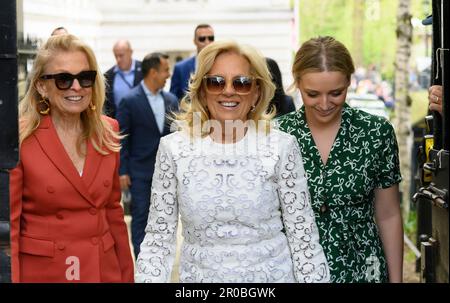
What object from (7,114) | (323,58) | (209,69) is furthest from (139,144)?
(7,114)

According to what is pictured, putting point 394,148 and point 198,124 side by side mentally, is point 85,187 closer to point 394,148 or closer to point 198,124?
point 198,124

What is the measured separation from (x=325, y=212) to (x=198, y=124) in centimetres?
88

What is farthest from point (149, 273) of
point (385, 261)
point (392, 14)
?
point (392, 14)

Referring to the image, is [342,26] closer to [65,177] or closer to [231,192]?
[65,177]

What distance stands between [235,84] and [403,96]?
10.3 metres

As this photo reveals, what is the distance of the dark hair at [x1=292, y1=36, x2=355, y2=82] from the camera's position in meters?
5.48

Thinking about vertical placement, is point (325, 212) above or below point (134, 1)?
below

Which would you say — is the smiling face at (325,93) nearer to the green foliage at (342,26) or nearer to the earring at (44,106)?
the earring at (44,106)

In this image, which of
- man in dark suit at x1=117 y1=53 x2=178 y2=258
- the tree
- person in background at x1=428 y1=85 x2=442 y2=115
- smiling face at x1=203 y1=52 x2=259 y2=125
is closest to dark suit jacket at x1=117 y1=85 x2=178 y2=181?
man in dark suit at x1=117 y1=53 x2=178 y2=258

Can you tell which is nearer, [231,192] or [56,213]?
[231,192]

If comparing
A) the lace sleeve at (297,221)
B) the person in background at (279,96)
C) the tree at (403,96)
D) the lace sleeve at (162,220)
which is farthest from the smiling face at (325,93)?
the tree at (403,96)

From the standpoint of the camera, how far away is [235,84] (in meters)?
4.90

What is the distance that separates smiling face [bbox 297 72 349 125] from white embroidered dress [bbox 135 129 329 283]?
61cm

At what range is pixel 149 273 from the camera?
4.74m
